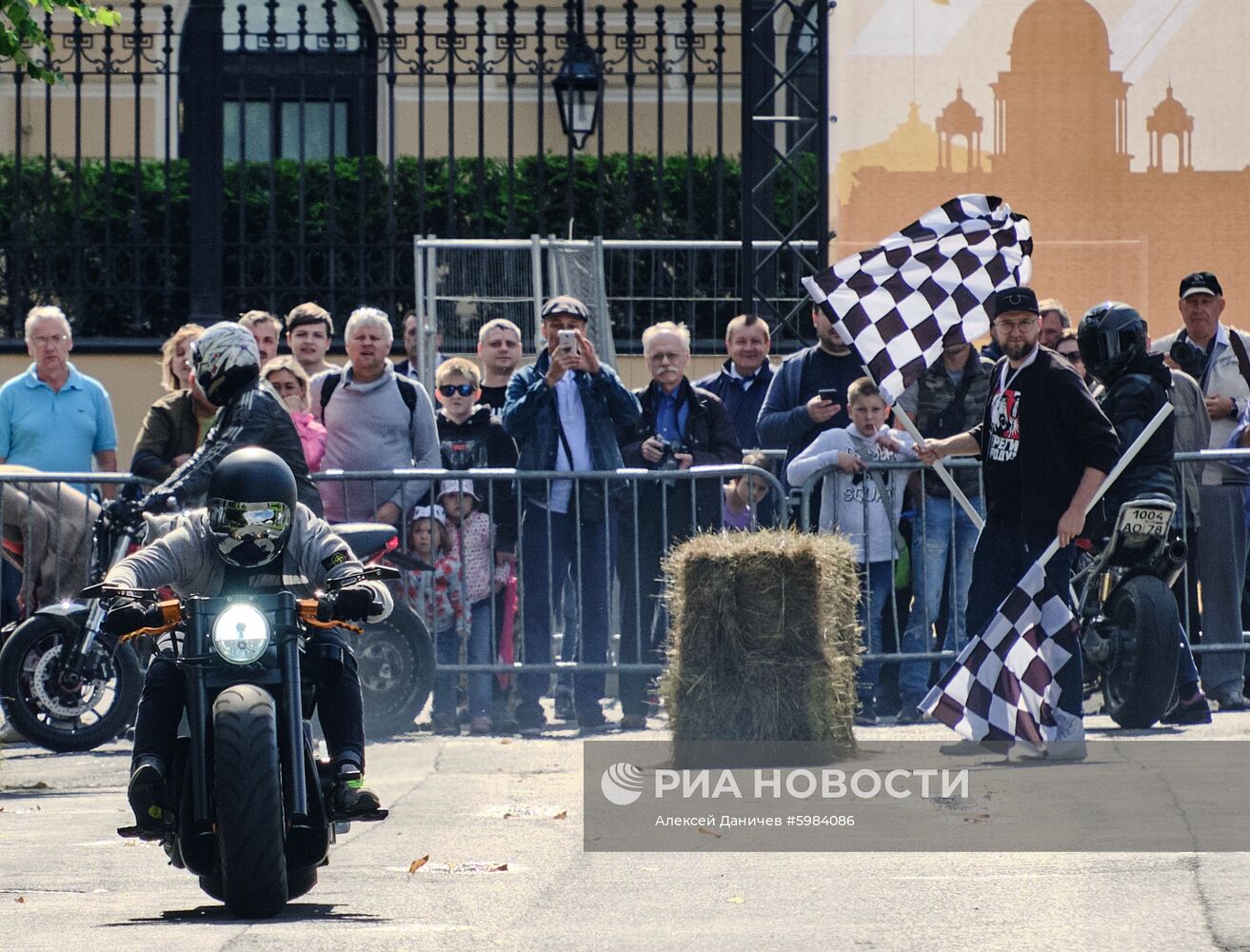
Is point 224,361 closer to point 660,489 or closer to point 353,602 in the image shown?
point 353,602

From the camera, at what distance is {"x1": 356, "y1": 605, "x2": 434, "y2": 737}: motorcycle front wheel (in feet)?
35.5

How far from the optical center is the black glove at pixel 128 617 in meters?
6.54

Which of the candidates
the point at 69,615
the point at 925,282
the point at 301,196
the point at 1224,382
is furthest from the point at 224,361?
the point at 301,196

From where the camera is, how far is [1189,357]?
41.0 ft

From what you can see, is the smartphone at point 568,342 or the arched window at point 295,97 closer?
the smartphone at point 568,342

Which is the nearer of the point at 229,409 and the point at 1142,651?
the point at 229,409

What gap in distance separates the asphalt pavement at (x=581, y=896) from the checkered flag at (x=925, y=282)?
10.2ft

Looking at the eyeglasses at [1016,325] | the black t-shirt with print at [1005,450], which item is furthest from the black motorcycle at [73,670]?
the eyeglasses at [1016,325]

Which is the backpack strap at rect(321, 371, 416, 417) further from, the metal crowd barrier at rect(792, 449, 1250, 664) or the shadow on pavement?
the shadow on pavement

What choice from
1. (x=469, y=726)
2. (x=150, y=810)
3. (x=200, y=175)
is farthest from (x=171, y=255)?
(x=150, y=810)

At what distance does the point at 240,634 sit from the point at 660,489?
5.27m

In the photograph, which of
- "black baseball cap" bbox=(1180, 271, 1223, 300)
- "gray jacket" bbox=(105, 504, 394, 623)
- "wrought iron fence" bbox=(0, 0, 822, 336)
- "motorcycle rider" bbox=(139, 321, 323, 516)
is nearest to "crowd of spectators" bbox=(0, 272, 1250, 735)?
"black baseball cap" bbox=(1180, 271, 1223, 300)

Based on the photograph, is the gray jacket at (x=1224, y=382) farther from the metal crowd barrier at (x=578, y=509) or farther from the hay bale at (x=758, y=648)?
the hay bale at (x=758, y=648)

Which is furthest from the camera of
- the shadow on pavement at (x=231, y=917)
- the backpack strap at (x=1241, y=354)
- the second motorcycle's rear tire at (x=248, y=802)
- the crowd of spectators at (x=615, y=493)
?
the backpack strap at (x=1241, y=354)
